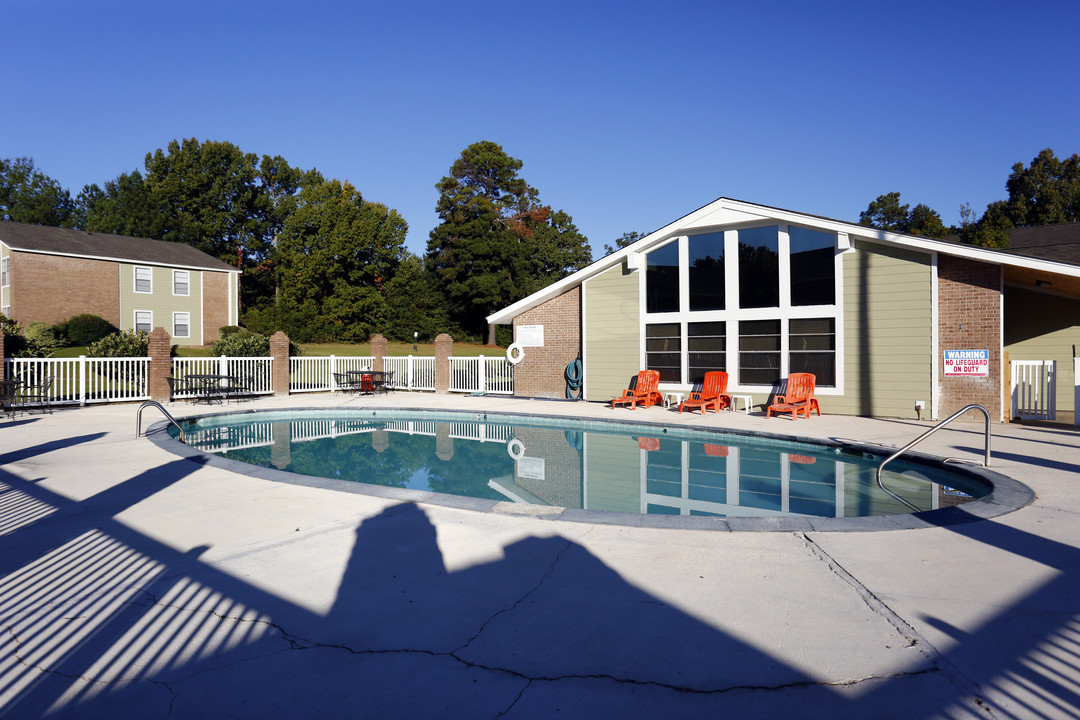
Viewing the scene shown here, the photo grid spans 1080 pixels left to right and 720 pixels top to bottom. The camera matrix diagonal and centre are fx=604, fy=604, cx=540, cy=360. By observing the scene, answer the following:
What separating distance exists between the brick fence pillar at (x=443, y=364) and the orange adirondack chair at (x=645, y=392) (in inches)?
263

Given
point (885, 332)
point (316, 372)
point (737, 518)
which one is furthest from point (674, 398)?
point (316, 372)

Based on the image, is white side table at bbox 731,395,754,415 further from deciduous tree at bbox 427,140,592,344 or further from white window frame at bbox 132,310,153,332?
white window frame at bbox 132,310,153,332

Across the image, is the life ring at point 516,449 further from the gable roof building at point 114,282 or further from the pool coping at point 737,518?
the gable roof building at point 114,282

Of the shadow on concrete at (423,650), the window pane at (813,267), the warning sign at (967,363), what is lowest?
the shadow on concrete at (423,650)

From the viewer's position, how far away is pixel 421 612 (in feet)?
11.5

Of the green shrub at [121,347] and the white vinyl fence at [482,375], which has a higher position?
the green shrub at [121,347]

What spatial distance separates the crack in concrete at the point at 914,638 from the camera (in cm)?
263

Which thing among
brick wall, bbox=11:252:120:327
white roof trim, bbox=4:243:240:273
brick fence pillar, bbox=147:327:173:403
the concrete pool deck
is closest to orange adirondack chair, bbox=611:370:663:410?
the concrete pool deck

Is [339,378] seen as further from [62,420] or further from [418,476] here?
[418,476]

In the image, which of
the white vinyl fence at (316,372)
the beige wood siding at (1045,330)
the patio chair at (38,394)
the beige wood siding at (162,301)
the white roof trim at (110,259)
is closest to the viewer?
the beige wood siding at (1045,330)

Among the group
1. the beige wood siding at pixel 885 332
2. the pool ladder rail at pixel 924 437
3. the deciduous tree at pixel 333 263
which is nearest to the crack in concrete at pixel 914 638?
the pool ladder rail at pixel 924 437

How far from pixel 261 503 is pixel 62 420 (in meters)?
10.1

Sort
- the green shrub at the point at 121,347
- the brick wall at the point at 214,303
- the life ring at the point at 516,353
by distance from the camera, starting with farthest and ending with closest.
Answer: the brick wall at the point at 214,303 → the green shrub at the point at 121,347 → the life ring at the point at 516,353

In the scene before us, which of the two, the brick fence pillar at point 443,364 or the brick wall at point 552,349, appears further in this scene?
the brick fence pillar at point 443,364
